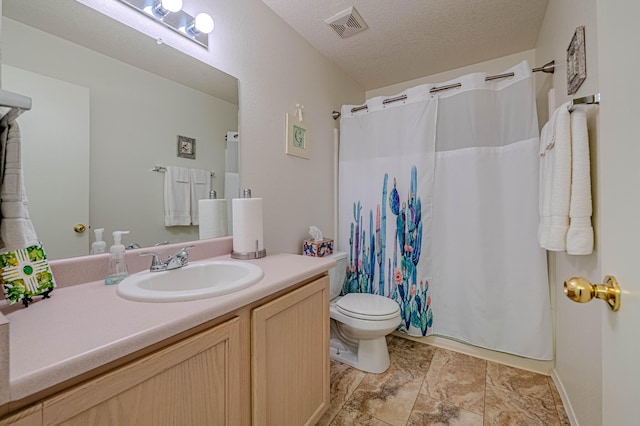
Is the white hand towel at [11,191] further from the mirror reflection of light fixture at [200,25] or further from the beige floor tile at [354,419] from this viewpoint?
the beige floor tile at [354,419]

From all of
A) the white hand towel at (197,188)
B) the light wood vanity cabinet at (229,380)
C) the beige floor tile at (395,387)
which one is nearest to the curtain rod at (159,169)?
the white hand towel at (197,188)

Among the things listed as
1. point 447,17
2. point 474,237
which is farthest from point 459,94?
point 474,237

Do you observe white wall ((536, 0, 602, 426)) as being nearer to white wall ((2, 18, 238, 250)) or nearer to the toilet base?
the toilet base

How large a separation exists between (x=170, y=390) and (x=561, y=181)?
1541 mm

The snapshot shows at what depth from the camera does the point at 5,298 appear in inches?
28.6

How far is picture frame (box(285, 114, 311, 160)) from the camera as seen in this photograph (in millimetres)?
1741

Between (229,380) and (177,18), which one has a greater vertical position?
(177,18)

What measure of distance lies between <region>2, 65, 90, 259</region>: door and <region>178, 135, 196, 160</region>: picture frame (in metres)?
0.34

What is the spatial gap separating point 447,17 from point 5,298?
2.42 meters

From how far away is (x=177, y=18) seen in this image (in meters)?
1.19

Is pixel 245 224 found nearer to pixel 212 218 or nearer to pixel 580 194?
pixel 212 218

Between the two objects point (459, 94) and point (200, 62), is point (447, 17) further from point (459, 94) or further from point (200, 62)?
point (200, 62)

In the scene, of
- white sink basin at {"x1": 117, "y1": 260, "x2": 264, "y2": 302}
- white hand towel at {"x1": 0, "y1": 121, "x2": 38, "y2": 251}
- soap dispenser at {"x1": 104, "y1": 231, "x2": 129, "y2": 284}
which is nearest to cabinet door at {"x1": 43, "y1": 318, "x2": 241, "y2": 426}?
white sink basin at {"x1": 117, "y1": 260, "x2": 264, "y2": 302}

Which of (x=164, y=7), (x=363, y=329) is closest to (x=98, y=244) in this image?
(x=164, y=7)
